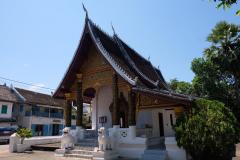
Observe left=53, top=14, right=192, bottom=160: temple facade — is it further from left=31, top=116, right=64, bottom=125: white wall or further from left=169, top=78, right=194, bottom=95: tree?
left=31, top=116, right=64, bottom=125: white wall

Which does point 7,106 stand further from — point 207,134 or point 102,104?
point 207,134

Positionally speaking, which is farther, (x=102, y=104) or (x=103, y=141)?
(x=102, y=104)

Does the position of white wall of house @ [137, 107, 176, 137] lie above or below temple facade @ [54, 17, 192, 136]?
below

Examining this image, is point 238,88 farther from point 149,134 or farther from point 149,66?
point 149,134

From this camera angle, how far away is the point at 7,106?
29734mm

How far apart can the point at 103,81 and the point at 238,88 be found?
726 inches

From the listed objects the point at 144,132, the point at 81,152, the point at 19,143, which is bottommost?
the point at 81,152

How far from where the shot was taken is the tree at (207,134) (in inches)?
340

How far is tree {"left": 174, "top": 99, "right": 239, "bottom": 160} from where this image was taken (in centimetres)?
863

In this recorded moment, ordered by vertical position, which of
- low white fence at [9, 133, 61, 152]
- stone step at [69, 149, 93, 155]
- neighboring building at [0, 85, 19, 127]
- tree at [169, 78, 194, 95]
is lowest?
stone step at [69, 149, 93, 155]

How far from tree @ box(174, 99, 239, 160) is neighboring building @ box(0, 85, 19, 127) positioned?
85.4 feet

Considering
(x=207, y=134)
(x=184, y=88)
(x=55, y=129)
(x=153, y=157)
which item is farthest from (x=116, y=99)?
(x=55, y=129)

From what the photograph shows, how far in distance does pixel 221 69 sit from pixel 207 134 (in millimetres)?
17650

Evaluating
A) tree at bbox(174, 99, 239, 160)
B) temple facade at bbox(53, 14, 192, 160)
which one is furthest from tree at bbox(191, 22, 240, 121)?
tree at bbox(174, 99, 239, 160)
